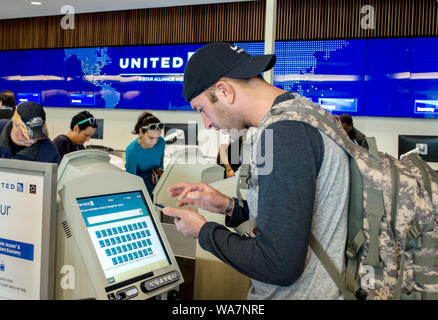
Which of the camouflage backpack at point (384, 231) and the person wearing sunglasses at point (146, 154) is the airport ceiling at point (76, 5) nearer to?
the person wearing sunglasses at point (146, 154)

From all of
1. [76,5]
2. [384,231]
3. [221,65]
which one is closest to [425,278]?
[384,231]

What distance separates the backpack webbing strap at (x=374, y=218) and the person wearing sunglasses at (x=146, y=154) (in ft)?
8.96

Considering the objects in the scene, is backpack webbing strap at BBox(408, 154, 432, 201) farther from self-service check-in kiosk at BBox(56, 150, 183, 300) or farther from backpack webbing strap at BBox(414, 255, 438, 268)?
self-service check-in kiosk at BBox(56, 150, 183, 300)

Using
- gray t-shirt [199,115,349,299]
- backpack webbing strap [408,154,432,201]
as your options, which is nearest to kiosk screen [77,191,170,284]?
gray t-shirt [199,115,349,299]

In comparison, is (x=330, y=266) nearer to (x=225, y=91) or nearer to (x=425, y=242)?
(x=425, y=242)

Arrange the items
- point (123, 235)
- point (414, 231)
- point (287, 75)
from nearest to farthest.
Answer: point (414, 231) < point (123, 235) < point (287, 75)

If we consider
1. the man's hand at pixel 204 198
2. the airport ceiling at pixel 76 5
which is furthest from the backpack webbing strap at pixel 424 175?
the airport ceiling at pixel 76 5

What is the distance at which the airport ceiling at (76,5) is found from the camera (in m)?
6.09

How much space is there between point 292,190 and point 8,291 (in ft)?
2.68

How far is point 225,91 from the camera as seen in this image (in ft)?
3.50

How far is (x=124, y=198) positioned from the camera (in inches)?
48.3

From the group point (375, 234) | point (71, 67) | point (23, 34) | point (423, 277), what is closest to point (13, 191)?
A: point (375, 234)

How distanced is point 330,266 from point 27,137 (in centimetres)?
208

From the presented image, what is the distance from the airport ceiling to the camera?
6.09 meters
